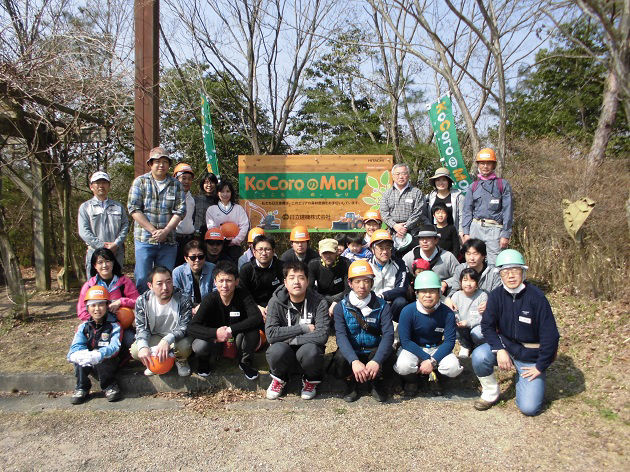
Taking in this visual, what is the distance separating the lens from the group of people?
3863 millimetres

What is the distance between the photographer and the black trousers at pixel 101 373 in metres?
4.05

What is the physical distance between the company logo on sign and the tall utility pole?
5.95 ft

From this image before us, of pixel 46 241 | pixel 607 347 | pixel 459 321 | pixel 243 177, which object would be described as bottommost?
pixel 607 347

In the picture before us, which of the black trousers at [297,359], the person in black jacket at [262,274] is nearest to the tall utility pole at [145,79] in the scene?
the person in black jacket at [262,274]

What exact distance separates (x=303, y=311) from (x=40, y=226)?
209 inches

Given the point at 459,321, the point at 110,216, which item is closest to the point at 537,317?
the point at 459,321

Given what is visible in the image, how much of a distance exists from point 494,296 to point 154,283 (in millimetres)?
3011

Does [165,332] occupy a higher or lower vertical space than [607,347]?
higher

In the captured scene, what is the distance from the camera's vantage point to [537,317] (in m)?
3.78

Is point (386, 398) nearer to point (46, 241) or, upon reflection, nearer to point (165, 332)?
point (165, 332)

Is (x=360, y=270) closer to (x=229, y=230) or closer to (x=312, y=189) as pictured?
(x=229, y=230)

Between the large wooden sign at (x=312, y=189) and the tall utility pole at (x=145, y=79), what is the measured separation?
177 centimetres

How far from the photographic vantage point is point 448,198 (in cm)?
607

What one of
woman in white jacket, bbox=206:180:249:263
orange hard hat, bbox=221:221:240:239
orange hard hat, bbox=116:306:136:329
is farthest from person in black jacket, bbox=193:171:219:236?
orange hard hat, bbox=116:306:136:329
